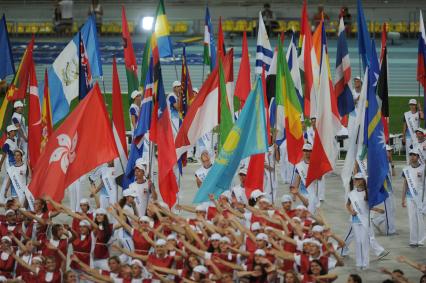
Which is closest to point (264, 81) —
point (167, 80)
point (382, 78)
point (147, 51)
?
point (147, 51)

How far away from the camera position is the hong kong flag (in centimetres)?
1905

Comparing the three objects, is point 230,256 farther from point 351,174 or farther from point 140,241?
point 351,174

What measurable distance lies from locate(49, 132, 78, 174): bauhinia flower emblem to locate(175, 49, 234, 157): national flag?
2514 mm

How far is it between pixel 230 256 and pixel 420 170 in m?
6.23

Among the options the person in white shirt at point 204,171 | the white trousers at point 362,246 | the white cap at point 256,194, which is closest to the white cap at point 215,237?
the white cap at point 256,194

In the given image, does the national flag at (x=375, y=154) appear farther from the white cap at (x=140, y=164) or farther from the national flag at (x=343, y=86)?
the national flag at (x=343, y=86)

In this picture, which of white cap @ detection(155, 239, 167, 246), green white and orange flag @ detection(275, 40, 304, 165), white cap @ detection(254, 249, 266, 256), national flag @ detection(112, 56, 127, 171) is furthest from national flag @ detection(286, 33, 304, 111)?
white cap @ detection(254, 249, 266, 256)

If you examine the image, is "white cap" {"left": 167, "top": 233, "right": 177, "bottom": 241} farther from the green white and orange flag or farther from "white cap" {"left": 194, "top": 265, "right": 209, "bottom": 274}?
the green white and orange flag

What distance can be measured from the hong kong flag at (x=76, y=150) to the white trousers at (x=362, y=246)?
4.32 metres

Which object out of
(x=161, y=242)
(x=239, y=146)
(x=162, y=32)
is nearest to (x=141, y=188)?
(x=239, y=146)

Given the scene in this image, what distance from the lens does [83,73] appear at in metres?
22.3

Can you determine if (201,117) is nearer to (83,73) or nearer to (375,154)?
(83,73)

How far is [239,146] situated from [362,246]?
106 inches

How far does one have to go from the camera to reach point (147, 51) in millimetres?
24344
